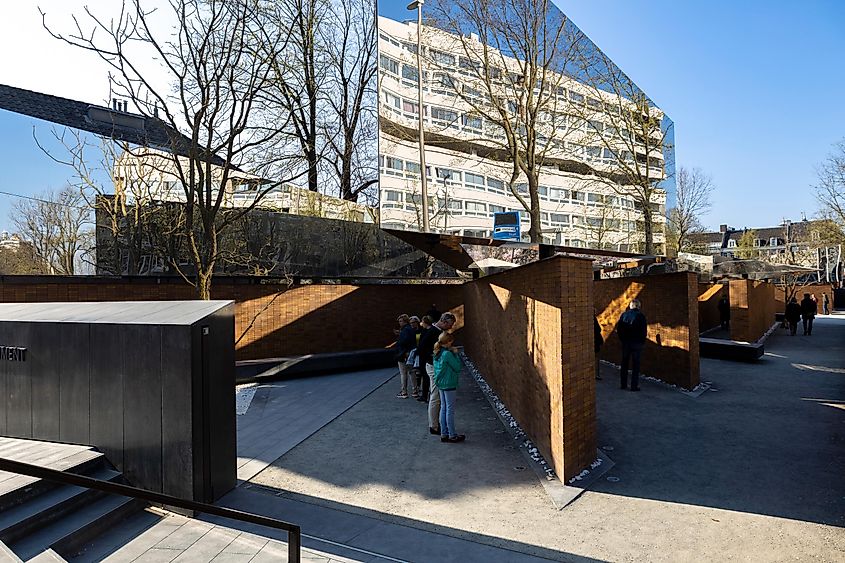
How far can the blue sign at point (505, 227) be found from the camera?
809 centimetres

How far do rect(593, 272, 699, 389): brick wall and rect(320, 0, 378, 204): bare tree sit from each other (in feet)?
32.5

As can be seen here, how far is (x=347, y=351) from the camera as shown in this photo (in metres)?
15.0

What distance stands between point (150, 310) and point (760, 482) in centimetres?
719

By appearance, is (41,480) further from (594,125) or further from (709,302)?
(709,302)

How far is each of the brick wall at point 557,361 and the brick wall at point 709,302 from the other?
56.4 ft

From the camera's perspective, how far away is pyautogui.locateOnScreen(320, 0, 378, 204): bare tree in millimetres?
Result: 17266

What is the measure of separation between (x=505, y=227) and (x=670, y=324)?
18.6 ft

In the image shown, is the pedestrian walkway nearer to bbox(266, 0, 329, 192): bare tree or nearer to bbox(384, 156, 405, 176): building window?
bbox(384, 156, 405, 176): building window

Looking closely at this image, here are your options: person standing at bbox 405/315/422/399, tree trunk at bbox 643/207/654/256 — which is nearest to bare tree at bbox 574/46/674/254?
tree trunk at bbox 643/207/654/256

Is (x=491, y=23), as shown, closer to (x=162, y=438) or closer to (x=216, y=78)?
(x=216, y=78)

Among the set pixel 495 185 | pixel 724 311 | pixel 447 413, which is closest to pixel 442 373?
pixel 447 413

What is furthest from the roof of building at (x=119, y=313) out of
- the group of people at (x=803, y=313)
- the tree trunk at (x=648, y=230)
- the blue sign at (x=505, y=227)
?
the group of people at (x=803, y=313)

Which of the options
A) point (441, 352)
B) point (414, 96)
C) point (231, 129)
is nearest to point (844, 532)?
point (441, 352)

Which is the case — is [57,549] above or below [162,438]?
below
